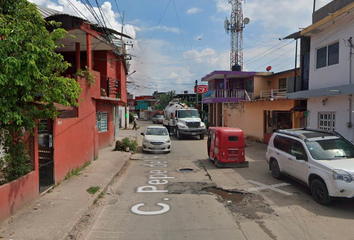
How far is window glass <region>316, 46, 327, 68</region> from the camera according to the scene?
40.9 feet

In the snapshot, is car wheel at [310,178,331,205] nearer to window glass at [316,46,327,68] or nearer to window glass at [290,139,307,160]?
window glass at [290,139,307,160]

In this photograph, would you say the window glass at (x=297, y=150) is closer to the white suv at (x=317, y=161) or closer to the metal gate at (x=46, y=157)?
the white suv at (x=317, y=161)

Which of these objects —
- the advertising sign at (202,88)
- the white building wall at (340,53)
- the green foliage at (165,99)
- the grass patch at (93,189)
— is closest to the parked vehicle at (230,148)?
the white building wall at (340,53)

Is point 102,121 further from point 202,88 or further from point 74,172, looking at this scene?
point 202,88

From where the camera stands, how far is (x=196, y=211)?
19.9 feet

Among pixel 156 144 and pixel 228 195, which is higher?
pixel 156 144

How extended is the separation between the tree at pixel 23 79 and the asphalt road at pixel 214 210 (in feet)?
7.97

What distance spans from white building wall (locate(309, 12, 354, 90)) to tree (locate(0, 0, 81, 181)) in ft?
35.8

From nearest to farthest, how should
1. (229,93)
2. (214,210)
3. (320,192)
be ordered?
(214,210)
(320,192)
(229,93)

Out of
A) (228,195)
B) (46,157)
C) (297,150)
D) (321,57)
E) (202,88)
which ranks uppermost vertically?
(202,88)

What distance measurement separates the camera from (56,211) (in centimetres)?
575

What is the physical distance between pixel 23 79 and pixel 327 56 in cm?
1271

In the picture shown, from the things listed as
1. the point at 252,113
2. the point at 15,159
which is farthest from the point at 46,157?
the point at 252,113

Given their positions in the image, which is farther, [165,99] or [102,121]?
[165,99]
